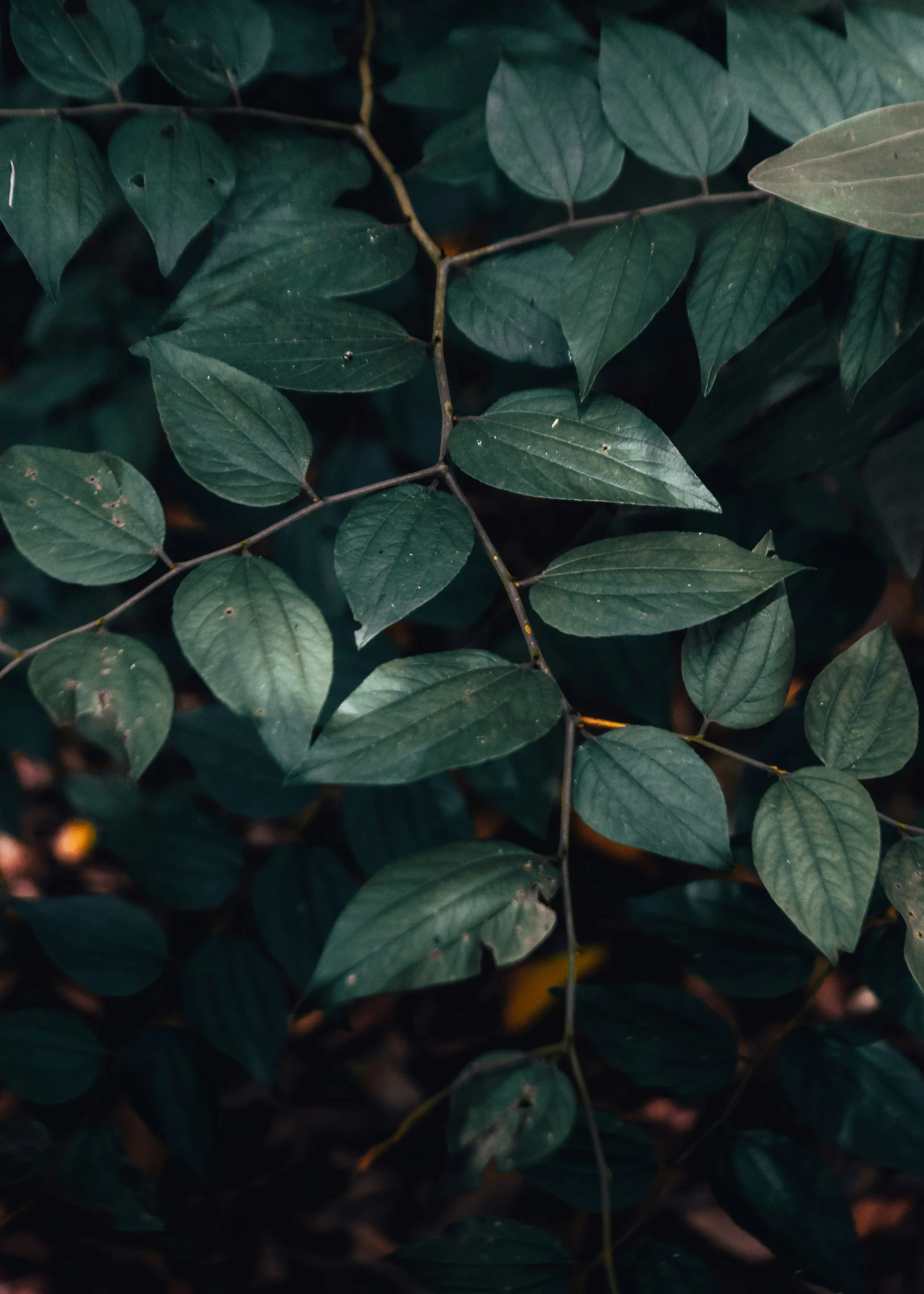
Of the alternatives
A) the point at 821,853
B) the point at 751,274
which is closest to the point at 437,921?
the point at 821,853

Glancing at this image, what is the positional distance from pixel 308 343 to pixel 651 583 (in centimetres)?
26

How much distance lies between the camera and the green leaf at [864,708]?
1.62 ft

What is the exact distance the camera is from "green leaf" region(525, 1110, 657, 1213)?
1.83 ft

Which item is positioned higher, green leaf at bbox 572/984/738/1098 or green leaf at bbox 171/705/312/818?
green leaf at bbox 171/705/312/818

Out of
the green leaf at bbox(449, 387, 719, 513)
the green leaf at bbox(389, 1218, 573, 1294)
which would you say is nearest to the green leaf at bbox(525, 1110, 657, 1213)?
the green leaf at bbox(389, 1218, 573, 1294)

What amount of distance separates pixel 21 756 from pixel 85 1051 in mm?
342

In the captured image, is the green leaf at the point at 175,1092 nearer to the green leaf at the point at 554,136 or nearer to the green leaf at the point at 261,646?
the green leaf at the point at 261,646

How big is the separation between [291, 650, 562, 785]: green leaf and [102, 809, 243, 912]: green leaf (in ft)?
0.98

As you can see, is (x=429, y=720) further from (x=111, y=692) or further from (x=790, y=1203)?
(x=790, y=1203)

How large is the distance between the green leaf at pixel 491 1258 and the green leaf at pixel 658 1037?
0.40 ft

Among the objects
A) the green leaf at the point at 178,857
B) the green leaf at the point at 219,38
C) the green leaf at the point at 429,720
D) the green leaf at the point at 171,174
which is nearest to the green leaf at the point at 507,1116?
the green leaf at the point at 429,720

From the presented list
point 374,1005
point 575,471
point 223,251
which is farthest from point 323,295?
point 374,1005

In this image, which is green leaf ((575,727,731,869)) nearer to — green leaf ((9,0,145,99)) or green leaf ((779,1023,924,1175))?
green leaf ((779,1023,924,1175))

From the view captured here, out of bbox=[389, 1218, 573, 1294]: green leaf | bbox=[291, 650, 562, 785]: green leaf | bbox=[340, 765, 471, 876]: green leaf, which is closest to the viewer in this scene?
bbox=[291, 650, 562, 785]: green leaf
